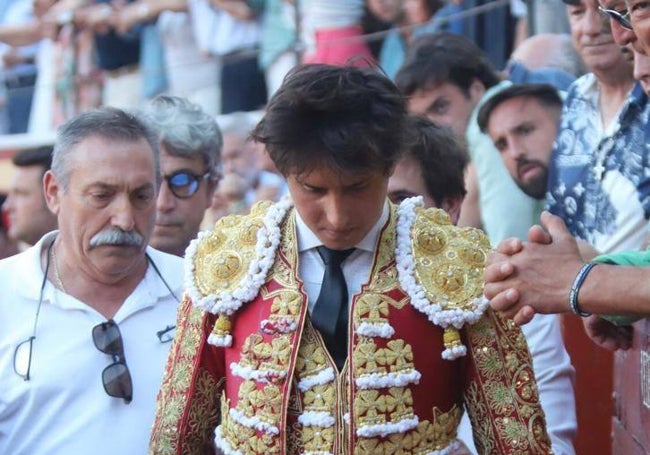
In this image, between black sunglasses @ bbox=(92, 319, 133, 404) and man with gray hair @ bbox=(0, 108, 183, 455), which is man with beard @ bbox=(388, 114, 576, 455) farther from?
black sunglasses @ bbox=(92, 319, 133, 404)

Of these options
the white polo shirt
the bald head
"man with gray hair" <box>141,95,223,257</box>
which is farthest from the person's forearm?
the bald head

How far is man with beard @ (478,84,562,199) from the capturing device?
5.48 meters

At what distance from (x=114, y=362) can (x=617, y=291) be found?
163 centimetres

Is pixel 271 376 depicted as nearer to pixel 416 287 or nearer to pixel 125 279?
pixel 416 287

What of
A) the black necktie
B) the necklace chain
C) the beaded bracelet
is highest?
the beaded bracelet

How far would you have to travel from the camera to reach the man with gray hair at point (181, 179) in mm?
5043

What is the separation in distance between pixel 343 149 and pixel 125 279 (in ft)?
4.41

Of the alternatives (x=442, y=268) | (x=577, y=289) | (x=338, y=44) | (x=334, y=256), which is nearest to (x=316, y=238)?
(x=334, y=256)

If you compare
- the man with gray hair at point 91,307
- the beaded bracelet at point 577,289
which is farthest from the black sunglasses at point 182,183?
the beaded bracelet at point 577,289

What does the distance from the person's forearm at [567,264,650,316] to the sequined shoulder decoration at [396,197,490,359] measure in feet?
0.92

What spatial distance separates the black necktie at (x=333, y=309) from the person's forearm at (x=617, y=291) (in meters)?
0.56

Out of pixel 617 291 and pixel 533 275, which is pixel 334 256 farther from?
pixel 617 291

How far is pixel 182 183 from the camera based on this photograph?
5082 millimetres

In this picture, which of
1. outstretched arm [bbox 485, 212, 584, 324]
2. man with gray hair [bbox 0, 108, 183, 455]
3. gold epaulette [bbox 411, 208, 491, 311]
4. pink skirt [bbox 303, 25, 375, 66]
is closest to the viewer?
outstretched arm [bbox 485, 212, 584, 324]
